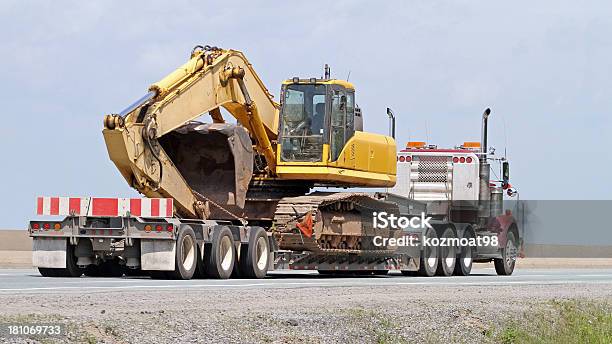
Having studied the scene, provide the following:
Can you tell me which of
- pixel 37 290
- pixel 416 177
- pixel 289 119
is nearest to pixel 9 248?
pixel 416 177

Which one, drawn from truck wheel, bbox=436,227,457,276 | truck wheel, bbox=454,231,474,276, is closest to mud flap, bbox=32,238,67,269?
truck wheel, bbox=436,227,457,276

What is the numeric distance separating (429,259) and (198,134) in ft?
27.3

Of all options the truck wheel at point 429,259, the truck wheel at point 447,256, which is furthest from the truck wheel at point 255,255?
the truck wheel at point 447,256

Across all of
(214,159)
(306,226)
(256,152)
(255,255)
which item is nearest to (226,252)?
(255,255)

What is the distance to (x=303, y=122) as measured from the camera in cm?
3073

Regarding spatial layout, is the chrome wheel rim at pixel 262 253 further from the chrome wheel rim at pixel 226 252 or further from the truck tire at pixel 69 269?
the truck tire at pixel 69 269

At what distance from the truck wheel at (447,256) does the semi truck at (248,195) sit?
4 centimetres

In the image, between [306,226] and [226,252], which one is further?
[306,226]

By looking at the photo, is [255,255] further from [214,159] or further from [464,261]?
[464,261]

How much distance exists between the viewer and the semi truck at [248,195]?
84.9 ft

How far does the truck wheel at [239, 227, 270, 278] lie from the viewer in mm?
27906

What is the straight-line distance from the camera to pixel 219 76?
28.8 m

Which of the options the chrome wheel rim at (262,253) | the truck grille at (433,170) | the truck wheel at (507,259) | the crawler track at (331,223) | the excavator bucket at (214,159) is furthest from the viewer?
the truck wheel at (507,259)

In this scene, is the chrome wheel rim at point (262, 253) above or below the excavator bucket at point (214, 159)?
below
